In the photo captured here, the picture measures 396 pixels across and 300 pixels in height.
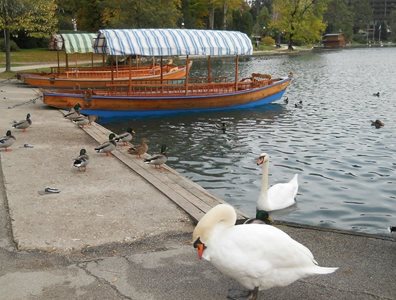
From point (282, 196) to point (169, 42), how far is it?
1355 cm

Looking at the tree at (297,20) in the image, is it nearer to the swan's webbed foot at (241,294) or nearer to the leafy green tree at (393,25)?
the leafy green tree at (393,25)

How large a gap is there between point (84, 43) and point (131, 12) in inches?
748

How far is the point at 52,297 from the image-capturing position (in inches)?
214

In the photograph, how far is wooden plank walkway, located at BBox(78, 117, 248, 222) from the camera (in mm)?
8242

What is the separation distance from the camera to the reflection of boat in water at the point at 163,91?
21.4m

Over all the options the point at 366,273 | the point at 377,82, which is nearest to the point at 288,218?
the point at 366,273

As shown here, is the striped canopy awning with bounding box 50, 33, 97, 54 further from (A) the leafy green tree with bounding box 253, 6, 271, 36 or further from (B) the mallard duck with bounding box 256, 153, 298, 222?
(A) the leafy green tree with bounding box 253, 6, 271, 36

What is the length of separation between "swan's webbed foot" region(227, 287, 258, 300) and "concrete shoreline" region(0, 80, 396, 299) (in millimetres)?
125

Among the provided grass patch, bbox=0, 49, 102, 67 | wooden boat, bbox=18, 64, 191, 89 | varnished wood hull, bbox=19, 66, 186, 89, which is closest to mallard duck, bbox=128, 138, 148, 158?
wooden boat, bbox=18, 64, 191, 89

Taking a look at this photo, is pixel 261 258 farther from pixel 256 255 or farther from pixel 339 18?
pixel 339 18

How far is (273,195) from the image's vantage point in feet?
33.9

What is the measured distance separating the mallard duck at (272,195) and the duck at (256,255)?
178 inches

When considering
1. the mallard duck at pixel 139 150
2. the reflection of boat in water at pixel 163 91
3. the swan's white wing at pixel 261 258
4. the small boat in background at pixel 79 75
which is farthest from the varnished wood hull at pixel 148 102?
the swan's white wing at pixel 261 258

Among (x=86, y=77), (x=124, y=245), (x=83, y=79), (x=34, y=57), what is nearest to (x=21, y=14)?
(x=86, y=77)
